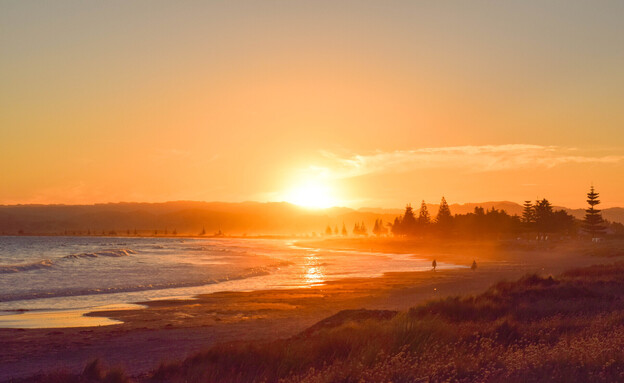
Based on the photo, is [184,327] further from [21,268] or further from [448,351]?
[21,268]

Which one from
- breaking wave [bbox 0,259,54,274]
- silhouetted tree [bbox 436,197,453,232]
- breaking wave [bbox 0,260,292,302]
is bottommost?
breaking wave [bbox 0,259,54,274]

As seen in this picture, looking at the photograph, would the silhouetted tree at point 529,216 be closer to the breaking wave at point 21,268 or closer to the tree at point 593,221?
the tree at point 593,221

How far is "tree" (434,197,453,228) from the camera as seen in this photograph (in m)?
136

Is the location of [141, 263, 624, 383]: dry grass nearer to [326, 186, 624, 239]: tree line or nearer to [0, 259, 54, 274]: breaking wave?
[0, 259, 54, 274]: breaking wave

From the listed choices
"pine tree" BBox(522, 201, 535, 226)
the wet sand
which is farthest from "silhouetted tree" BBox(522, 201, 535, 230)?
the wet sand

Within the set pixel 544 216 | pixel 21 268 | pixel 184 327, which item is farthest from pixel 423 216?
pixel 184 327

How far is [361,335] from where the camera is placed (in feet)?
36.5

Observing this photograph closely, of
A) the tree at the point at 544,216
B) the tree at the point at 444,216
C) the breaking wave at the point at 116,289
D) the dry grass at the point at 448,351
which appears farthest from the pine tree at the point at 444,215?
the dry grass at the point at 448,351

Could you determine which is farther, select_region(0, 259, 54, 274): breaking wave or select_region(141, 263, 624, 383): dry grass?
select_region(0, 259, 54, 274): breaking wave

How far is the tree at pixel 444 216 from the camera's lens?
136 m

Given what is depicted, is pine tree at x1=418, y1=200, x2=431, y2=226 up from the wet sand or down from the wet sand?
up

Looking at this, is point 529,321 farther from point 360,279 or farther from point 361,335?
point 360,279

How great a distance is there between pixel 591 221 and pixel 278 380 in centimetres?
10281

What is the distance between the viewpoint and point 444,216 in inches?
5433
